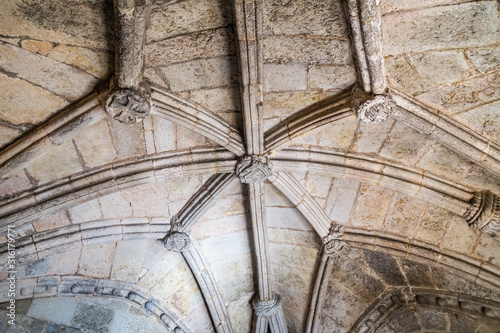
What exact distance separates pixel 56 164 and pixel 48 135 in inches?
15.0

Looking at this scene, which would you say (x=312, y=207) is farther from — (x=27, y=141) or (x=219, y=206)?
(x=27, y=141)

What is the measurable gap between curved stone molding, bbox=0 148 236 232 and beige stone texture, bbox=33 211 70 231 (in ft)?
0.80

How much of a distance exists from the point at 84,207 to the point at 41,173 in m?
0.54

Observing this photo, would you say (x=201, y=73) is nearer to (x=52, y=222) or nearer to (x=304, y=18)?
(x=304, y=18)

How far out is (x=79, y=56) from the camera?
121 inches

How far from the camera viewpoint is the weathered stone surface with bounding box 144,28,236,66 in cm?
310

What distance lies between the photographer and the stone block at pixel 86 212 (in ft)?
13.1

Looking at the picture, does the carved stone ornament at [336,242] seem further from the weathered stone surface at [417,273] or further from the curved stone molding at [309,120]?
the curved stone molding at [309,120]

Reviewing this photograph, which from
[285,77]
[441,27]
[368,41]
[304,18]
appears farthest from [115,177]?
[441,27]

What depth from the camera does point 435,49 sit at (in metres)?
2.93

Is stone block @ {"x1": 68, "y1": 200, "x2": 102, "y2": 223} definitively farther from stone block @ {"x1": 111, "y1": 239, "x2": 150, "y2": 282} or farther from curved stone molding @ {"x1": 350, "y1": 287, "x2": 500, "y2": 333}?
curved stone molding @ {"x1": 350, "y1": 287, "x2": 500, "y2": 333}

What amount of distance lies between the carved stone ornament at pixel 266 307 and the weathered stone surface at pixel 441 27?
308cm

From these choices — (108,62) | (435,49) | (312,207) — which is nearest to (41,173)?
(108,62)

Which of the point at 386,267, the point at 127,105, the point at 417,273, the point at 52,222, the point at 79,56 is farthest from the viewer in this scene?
the point at 386,267
